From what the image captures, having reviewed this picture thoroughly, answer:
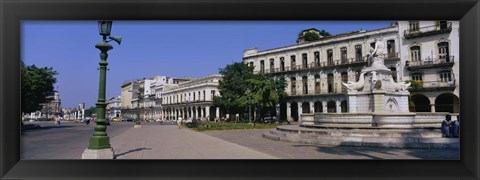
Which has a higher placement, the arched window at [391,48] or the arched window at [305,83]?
the arched window at [391,48]

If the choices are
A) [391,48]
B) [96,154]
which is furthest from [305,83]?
[96,154]

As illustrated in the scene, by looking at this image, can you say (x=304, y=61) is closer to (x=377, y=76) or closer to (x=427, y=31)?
(x=427, y=31)

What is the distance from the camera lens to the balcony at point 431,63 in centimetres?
3584

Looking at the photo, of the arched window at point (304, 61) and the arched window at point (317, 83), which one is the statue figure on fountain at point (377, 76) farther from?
the arched window at point (304, 61)

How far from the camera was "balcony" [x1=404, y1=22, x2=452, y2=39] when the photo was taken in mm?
36344

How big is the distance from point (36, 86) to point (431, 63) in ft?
123

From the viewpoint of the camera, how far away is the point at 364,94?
636 inches

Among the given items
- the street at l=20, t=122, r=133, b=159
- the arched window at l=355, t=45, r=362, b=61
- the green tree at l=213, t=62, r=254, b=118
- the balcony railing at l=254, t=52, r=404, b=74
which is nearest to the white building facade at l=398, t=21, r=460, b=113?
the balcony railing at l=254, t=52, r=404, b=74

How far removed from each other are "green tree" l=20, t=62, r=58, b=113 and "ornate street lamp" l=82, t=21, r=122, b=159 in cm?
2233

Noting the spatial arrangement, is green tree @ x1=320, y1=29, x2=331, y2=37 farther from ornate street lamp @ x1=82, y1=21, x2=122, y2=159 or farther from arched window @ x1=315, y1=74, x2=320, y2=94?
ornate street lamp @ x1=82, y1=21, x2=122, y2=159

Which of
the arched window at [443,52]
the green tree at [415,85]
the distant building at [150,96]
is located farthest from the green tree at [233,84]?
the distant building at [150,96]
